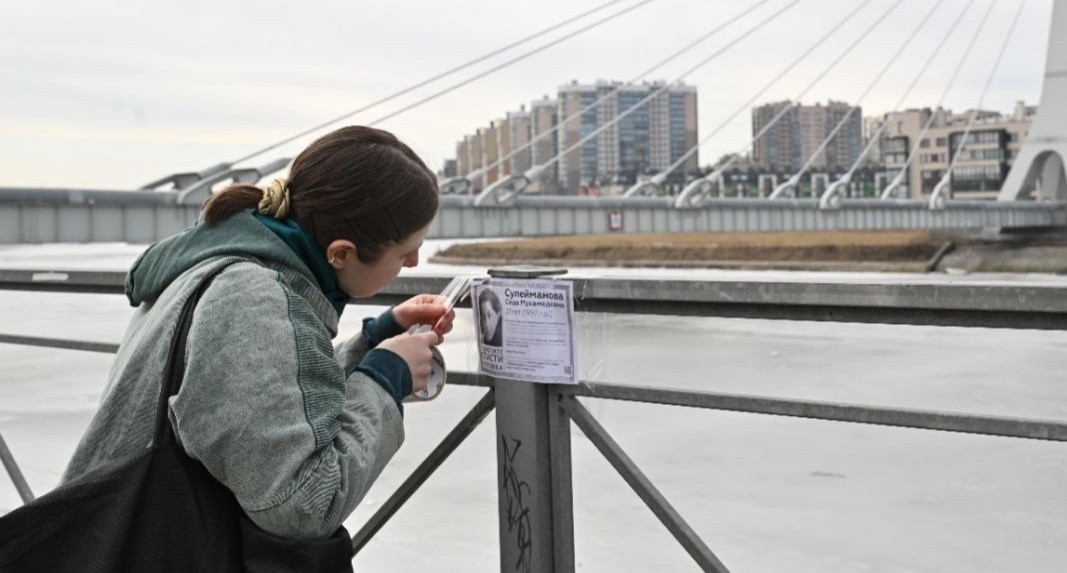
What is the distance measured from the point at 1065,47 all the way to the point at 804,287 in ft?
167

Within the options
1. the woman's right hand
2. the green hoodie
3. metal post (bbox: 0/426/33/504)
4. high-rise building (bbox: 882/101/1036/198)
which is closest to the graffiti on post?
the woman's right hand

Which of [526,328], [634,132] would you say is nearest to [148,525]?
[526,328]

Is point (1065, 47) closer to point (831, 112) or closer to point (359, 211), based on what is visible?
point (359, 211)

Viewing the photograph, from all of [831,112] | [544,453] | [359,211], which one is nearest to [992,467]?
[544,453]

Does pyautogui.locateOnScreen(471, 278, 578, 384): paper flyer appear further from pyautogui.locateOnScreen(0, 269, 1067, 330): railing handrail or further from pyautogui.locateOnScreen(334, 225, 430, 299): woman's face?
pyautogui.locateOnScreen(334, 225, 430, 299): woman's face

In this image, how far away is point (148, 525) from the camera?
1.38 m

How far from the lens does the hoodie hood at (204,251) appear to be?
57.2 inches

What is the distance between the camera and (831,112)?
4958 inches

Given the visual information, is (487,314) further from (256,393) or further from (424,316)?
(256,393)

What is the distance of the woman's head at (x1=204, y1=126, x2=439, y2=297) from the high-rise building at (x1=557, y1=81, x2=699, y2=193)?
79.9m

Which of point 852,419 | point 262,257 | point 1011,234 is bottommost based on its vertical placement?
point 1011,234

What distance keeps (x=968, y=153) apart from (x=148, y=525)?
10765 centimetres

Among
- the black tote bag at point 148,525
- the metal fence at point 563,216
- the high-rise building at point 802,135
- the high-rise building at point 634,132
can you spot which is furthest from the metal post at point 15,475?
the high-rise building at point 802,135

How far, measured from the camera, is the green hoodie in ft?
4.38
